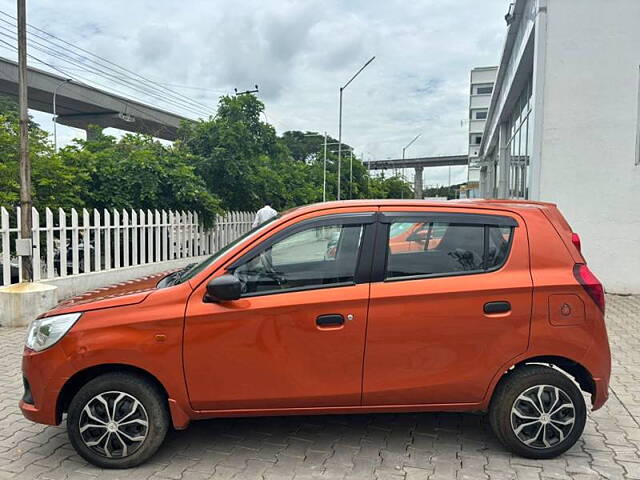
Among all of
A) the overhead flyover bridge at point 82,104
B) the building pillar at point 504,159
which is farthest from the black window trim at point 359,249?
the overhead flyover bridge at point 82,104

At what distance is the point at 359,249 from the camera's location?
11.3 ft

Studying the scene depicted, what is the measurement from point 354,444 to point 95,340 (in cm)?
193

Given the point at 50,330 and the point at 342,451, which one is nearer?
the point at 50,330

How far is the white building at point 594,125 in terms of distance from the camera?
930 centimetres

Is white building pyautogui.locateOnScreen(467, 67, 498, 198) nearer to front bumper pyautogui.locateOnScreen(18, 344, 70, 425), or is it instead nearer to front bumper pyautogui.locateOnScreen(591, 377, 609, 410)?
front bumper pyautogui.locateOnScreen(591, 377, 609, 410)

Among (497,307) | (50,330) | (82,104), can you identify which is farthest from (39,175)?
(82,104)

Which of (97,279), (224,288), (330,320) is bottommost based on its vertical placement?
(97,279)

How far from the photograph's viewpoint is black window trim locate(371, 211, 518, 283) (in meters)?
3.41

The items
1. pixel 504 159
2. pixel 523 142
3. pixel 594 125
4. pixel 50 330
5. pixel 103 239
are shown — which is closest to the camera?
pixel 50 330

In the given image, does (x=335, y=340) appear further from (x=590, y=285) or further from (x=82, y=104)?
(x=82, y=104)

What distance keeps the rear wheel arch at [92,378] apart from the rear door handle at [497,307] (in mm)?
2174

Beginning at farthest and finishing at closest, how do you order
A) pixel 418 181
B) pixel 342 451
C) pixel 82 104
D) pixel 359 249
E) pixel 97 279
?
pixel 418 181 < pixel 82 104 < pixel 97 279 < pixel 342 451 < pixel 359 249

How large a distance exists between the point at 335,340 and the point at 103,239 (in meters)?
9.08

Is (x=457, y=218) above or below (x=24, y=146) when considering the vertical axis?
below
